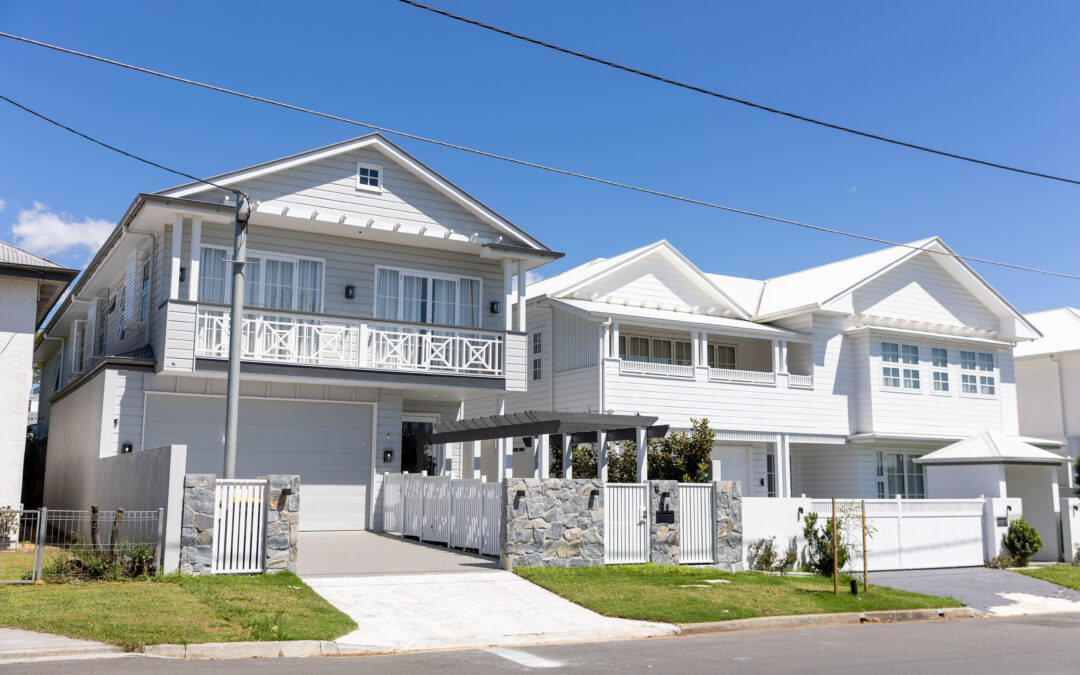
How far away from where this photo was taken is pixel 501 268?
24.6 m

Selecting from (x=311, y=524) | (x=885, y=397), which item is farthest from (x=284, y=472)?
(x=885, y=397)

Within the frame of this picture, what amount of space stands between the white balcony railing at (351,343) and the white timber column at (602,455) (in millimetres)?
5009

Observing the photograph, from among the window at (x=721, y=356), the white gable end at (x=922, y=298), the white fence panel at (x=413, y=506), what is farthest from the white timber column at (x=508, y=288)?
the white gable end at (x=922, y=298)

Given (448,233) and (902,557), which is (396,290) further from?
(902,557)

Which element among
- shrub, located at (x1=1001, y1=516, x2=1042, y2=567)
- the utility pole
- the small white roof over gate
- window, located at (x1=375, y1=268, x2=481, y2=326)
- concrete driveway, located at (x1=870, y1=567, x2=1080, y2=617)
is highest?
window, located at (x1=375, y1=268, x2=481, y2=326)

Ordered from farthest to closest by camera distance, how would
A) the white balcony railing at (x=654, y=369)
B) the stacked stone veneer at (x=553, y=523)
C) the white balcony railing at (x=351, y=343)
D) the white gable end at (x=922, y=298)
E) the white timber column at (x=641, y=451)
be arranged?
the white gable end at (x=922, y=298)
the white balcony railing at (x=654, y=369)
the white balcony railing at (x=351, y=343)
the white timber column at (x=641, y=451)
the stacked stone veneer at (x=553, y=523)

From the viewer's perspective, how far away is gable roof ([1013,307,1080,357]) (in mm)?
34906

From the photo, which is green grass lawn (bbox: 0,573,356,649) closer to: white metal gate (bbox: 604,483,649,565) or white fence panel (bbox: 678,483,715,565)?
white metal gate (bbox: 604,483,649,565)

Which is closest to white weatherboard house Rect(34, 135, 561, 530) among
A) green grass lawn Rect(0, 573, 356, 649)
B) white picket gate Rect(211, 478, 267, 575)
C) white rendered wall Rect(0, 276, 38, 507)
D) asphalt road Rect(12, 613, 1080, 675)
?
white rendered wall Rect(0, 276, 38, 507)

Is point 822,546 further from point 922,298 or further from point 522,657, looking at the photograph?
point 922,298

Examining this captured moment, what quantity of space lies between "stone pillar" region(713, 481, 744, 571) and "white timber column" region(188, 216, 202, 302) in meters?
11.2

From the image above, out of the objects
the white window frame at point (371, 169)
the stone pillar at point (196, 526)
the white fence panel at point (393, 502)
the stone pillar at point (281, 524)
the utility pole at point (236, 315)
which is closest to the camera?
the stone pillar at point (196, 526)

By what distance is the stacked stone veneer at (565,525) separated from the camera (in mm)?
15914

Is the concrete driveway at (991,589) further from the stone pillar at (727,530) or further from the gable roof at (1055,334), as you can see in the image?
the gable roof at (1055,334)
